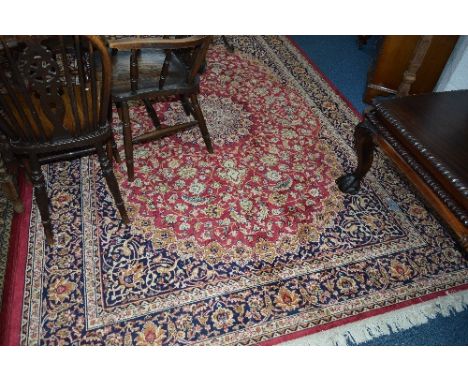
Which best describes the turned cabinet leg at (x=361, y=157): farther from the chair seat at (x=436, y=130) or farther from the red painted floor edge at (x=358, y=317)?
the red painted floor edge at (x=358, y=317)

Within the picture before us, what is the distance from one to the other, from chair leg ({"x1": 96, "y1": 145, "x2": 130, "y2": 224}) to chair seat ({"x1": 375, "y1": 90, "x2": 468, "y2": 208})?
1398 mm

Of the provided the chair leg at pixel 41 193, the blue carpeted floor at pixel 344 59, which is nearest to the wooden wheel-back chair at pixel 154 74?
the chair leg at pixel 41 193

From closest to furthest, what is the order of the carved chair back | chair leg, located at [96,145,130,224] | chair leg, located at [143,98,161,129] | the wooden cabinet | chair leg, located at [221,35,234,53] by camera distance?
the carved chair back
chair leg, located at [96,145,130,224]
chair leg, located at [143,98,161,129]
the wooden cabinet
chair leg, located at [221,35,234,53]

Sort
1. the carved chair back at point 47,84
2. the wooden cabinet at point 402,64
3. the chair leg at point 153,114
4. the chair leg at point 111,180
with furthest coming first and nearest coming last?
the wooden cabinet at point 402,64, the chair leg at point 153,114, the chair leg at point 111,180, the carved chair back at point 47,84

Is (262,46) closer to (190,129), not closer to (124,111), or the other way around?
(190,129)

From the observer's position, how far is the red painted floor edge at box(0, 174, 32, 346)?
1.54 metres

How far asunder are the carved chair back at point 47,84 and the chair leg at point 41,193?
5.4 inches

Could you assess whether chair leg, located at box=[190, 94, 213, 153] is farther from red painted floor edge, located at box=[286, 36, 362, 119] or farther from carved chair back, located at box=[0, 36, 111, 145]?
red painted floor edge, located at box=[286, 36, 362, 119]

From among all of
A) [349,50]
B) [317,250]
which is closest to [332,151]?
[317,250]

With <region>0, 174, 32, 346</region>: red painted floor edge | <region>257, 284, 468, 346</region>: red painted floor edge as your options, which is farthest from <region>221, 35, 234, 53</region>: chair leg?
<region>257, 284, 468, 346</region>: red painted floor edge

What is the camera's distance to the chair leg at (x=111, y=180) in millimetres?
1696

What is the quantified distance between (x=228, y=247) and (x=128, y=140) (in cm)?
83

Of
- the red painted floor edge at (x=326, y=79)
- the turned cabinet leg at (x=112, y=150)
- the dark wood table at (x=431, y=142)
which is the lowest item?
the turned cabinet leg at (x=112, y=150)

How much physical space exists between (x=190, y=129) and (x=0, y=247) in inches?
54.2
